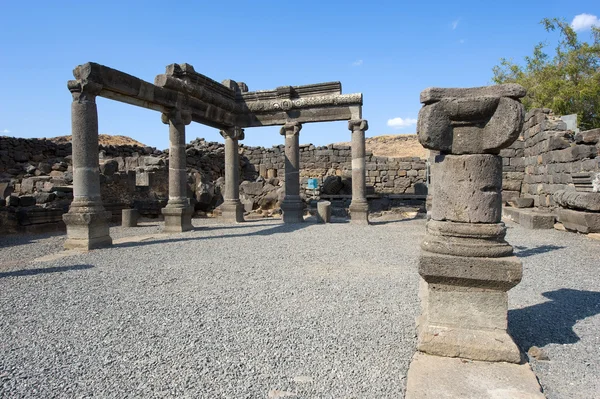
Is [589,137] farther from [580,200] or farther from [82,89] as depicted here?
[82,89]

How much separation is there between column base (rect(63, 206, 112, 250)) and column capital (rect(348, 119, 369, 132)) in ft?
25.9

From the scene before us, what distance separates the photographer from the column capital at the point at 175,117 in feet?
Answer: 34.1

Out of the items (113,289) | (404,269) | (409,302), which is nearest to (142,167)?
(113,289)

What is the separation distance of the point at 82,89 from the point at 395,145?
143ft

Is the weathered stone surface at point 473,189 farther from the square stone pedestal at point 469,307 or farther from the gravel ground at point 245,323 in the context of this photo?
the gravel ground at point 245,323

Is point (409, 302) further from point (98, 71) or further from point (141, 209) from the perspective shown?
point (141, 209)

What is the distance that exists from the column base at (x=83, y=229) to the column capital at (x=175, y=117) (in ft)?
12.5

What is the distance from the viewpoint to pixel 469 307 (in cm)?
286

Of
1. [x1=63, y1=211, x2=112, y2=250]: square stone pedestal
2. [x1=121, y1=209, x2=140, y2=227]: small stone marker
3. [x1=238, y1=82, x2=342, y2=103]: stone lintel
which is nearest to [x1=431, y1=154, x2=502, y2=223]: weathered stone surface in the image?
[x1=63, y1=211, x2=112, y2=250]: square stone pedestal

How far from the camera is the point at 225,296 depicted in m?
4.30

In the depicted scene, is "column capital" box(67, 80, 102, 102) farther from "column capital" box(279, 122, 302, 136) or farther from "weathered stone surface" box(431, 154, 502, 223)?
"weathered stone surface" box(431, 154, 502, 223)

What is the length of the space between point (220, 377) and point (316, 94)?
36.7ft

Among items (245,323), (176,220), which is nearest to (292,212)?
(176,220)

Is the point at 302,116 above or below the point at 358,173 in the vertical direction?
above
